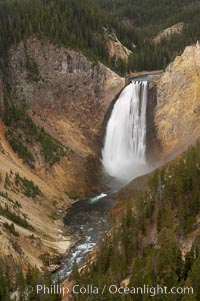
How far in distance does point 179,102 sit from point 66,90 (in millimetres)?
17045

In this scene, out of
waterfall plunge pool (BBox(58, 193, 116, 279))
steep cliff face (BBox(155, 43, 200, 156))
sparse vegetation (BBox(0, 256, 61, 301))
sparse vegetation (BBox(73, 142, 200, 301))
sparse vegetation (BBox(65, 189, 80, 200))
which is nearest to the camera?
sparse vegetation (BBox(73, 142, 200, 301))

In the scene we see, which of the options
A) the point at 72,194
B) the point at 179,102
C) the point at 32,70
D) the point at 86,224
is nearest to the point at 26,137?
the point at 72,194

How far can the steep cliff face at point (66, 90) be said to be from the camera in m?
74.8

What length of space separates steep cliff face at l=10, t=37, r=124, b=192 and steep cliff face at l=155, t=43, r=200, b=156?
7.58m

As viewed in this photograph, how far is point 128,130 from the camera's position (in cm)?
7662

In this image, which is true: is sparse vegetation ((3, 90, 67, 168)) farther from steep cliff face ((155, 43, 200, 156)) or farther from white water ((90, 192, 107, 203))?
steep cliff face ((155, 43, 200, 156))

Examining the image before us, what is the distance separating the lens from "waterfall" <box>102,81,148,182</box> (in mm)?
75750

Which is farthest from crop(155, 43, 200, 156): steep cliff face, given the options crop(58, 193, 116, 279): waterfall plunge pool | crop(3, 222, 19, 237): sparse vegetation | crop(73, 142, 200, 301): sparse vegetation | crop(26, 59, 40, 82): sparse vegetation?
crop(3, 222, 19, 237): sparse vegetation

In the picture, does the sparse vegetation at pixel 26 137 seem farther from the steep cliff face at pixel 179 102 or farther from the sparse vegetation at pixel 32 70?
the steep cliff face at pixel 179 102

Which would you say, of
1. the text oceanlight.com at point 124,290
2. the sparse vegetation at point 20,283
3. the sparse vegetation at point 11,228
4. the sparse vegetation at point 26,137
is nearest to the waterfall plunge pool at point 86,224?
the sparse vegetation at point 11,228

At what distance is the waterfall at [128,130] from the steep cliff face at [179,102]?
2.61m

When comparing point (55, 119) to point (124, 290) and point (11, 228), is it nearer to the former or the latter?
point (11, 228)

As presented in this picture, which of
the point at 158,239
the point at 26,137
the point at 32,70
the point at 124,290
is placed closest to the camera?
the point at 124,290

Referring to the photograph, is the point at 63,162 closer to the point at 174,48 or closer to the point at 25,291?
the point at 25,291
